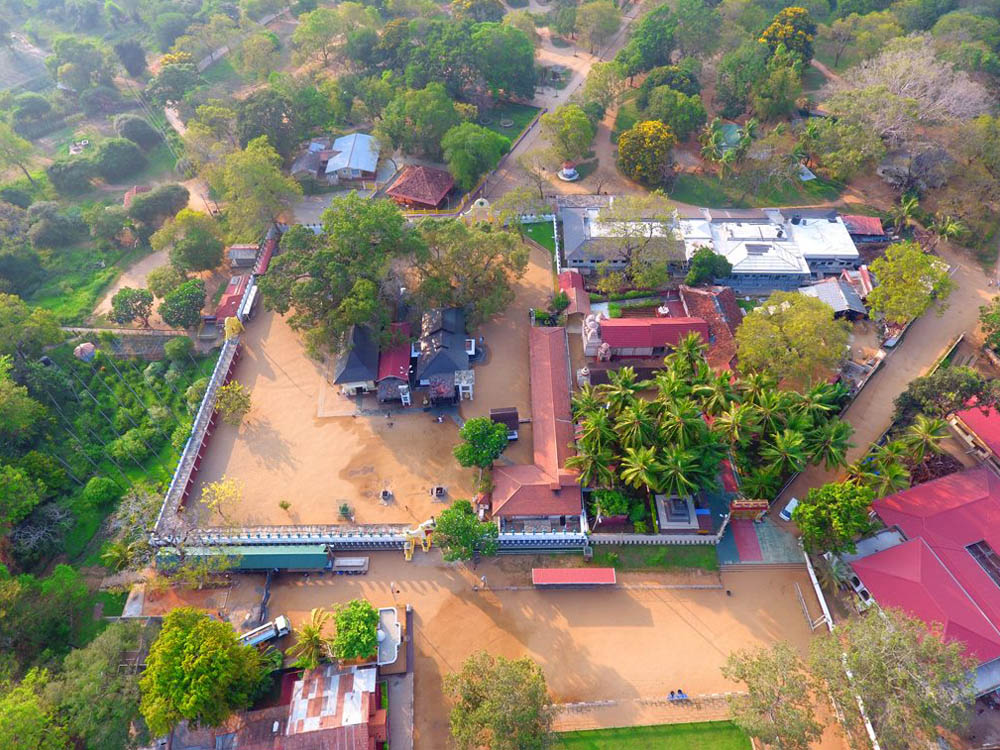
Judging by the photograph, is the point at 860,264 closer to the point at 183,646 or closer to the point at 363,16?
the point at 183,646

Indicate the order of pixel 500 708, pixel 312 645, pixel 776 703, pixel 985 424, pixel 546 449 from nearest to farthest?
pixel 500 708, pixel 776 703, pixel 312 645, pixel 985 424, pixel 546 449

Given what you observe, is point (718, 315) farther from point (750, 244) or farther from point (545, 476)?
point (545, 476)

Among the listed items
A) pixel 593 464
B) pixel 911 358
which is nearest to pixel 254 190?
pixel 593 464

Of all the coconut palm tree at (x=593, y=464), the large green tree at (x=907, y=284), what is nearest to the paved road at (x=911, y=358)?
the large green tree at (x=907, y=284)

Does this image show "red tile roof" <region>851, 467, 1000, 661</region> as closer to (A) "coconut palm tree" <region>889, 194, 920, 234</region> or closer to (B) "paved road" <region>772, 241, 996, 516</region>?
(B) "paved road" <region>772, 241, 996, 516</region>

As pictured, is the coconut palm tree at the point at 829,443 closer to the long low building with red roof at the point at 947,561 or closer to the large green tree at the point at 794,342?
the long low building with red roof at the point at 947,561
